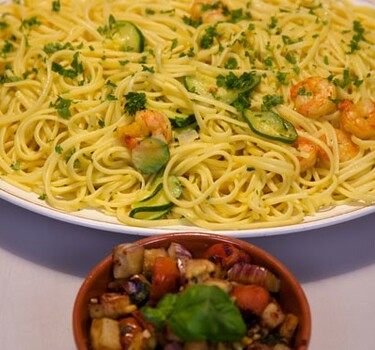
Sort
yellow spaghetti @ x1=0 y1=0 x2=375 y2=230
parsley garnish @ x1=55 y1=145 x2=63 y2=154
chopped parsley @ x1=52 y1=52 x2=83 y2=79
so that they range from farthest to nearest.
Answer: chopped parsley @ x1=52 y1=52 x2=83 y2=79, parsley garnish @ x1=55 y1=145 x2=63 y2=154, yellow spaghetti @ x1=0 y1=0 x2=375 y2=230

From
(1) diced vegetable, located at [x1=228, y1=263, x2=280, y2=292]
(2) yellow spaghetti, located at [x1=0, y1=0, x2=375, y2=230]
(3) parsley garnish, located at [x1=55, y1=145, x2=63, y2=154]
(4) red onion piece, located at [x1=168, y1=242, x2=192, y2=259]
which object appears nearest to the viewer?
(1) diced vegetable, located at [x1=228, y1=263, x2=280, y2=292]

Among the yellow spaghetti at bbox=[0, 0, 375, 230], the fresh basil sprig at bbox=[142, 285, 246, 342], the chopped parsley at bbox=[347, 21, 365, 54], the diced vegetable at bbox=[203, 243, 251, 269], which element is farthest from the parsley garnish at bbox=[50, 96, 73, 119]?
the chopped parsley at bbox=[347, 21, 365, 54]

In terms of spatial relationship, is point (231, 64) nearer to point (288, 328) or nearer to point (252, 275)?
point (252, 275)

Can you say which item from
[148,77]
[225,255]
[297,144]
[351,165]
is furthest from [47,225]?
[351,165]

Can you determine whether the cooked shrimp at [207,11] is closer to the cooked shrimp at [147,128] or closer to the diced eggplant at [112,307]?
the cooked shrimp at [147,128]

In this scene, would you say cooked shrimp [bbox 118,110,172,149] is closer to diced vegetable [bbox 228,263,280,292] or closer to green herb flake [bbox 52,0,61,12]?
diced vegetable [bbox 228,263,280,292]

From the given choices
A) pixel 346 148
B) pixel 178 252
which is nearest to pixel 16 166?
pixel 178 252

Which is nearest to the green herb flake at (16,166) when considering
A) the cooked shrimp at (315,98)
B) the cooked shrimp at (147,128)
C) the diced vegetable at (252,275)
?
the cooked shrimp at (147,128)
